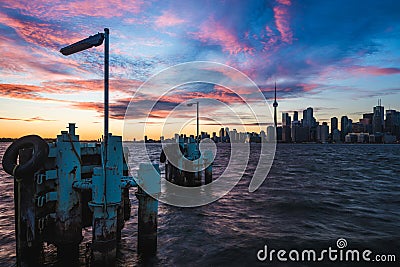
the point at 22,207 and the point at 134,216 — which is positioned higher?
the point at 22,207

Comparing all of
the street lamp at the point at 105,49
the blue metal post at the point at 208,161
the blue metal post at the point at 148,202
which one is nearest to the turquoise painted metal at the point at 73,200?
the blue metal post at the point at 148,202

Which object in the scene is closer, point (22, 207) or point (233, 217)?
point (22, 207)

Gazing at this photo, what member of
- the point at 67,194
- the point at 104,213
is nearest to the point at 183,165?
the point at 67,194

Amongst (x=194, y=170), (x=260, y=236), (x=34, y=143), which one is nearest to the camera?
(x=34, y=143)

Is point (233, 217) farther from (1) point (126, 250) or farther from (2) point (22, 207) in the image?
(2) point (22, 207)

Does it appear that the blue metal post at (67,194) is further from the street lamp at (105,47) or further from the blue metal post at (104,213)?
the street lamp at (105,47)

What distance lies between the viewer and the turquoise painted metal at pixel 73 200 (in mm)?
8391

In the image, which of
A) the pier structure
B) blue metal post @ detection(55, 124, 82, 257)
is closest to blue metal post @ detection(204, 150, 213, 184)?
the pier structure

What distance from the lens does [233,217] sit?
1912 cm

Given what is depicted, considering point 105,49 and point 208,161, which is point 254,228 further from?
point 208,161

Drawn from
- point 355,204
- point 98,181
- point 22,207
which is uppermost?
point 98,181

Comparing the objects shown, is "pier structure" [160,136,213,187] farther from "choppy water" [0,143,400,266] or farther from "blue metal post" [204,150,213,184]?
"choppy water" [0,143,400,266]

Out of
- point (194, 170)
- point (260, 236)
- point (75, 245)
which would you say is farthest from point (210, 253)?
point (194, 170)

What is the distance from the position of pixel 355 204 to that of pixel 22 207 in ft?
77.8
